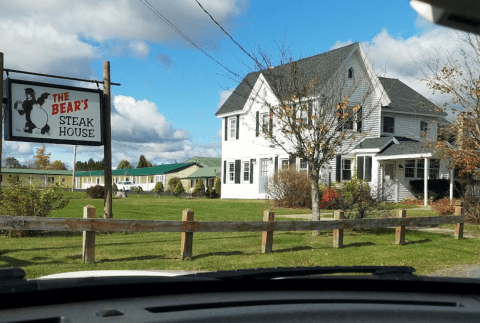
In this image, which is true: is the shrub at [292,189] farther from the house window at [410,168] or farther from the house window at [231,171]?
the house window at [231,171]

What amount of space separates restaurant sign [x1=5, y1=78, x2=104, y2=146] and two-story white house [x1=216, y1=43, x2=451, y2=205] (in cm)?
1414

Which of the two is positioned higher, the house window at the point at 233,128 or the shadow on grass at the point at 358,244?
the house window at the point at 233,128

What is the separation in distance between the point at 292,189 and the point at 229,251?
14246mm

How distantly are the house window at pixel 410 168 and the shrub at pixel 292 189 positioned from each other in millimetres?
9003

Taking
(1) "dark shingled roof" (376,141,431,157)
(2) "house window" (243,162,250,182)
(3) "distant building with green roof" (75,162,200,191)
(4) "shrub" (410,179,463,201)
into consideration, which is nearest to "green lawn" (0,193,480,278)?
(1) "dark shingled roof" (376,141,431,157)

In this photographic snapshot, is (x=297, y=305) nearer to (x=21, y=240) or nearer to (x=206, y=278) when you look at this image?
(x=206, y=278)

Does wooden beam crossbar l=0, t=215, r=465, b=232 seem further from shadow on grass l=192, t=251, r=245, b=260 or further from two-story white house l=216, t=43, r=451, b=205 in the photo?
two-story white house l=216, t=43, r=451, b=205

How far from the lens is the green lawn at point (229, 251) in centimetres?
962

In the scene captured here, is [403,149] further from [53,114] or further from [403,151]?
[53,114]

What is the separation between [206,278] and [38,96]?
12486 mm

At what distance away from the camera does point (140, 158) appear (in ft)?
377

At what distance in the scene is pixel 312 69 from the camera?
1784 centimetres

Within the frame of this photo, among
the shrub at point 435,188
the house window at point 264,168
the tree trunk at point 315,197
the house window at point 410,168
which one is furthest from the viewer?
the house window at point 264,168

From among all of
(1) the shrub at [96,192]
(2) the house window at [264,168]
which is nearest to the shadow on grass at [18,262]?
(2) the house window at [264,168]
